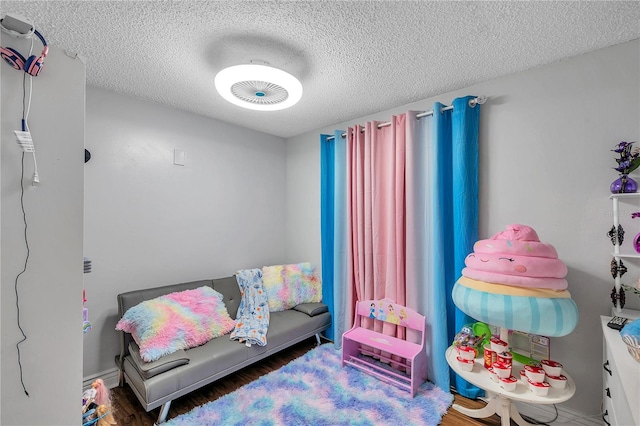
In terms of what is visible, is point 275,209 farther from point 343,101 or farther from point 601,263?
point 601,263

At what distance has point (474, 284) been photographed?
1662 mm

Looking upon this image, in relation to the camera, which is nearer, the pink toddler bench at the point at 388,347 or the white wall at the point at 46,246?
the white wall at the point at 46,246

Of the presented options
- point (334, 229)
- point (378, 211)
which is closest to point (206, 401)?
point (334, 229)

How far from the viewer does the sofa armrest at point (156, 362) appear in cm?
184

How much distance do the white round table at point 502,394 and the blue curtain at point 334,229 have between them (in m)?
1.23

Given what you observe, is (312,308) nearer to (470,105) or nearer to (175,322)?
(175,322)

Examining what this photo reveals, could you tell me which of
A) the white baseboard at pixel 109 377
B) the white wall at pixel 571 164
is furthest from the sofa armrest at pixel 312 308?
the white wall at pixel 571 164

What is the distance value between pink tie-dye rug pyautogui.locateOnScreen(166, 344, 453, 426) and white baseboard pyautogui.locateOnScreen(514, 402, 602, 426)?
52 cm

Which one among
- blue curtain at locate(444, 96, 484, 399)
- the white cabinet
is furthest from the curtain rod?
the white cabinet

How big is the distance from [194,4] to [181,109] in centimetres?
153

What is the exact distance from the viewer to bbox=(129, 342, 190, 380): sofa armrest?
1.84 meters

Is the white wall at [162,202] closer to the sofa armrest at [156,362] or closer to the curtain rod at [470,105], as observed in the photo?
the sofa armrest at [156,362]

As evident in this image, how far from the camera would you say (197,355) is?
209cm

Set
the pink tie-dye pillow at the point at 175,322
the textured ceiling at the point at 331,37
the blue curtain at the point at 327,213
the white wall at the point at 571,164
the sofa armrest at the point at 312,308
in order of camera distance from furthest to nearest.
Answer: the blue curtain at the point at 327,213
the sofa armrest at the point at 312,308
the pink tie-dye pillow at the point at 175,322
the white wall at the point at 571,164
the textured ceiling at the point at 331,37
